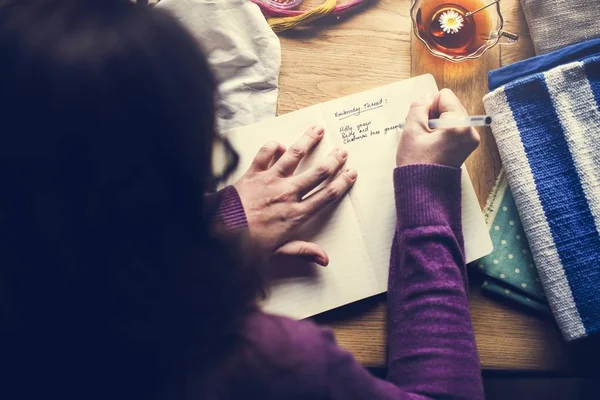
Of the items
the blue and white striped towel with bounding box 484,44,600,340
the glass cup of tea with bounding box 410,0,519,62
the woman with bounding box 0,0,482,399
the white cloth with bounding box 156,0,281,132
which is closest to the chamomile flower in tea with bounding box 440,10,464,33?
the glass cup of tea with bounding box 410,0,519,62

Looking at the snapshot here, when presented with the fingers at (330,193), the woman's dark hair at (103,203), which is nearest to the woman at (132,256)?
the woman's dark hair at (103,203)

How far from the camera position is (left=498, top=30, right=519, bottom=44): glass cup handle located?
66 centimetres

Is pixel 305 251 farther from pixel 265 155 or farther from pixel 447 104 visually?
pixel 447 104

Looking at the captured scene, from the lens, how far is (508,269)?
612 mm

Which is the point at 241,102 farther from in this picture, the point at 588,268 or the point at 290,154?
the point at 588,268

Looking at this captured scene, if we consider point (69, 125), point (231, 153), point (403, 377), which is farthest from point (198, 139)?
point (403, 377)

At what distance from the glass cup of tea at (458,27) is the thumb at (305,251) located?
0.94ft

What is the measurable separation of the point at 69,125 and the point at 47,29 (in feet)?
0.23

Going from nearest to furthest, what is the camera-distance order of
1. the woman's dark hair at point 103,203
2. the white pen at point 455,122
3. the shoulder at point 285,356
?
the woman's dark hair at point 103,203
the shoulder at point 285,356
the white pen at point 455,122

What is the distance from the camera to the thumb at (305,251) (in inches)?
24.2

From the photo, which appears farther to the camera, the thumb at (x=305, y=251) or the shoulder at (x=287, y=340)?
the thumb at (x=305, y=251)

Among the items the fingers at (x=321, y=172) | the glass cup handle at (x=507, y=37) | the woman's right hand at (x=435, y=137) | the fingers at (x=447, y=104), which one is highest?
the glass cup handle at (x=507, y=37)

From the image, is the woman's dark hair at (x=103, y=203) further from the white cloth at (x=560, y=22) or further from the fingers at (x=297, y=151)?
the white cloth at (x=560, y=22)

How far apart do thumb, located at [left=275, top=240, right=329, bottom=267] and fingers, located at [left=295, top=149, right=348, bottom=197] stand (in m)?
0.06
